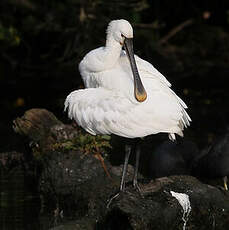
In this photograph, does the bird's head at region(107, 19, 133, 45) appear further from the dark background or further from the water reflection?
the dark background

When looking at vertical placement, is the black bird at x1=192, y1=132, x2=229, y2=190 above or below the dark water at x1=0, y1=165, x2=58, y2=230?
above

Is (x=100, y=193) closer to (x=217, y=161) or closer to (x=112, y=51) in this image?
(x=217, y=161)

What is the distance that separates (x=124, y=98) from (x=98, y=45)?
9123mm

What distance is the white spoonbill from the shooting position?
26.8ft

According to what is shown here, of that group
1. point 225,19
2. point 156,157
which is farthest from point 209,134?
point 225,19

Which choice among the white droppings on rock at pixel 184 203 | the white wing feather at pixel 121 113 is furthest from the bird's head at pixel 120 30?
the white droppings on rock at pixel 184 203

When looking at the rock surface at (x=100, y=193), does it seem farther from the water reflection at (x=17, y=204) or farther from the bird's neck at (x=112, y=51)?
the bird's neck at (x=112, y=51)

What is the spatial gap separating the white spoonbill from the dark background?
5.23m

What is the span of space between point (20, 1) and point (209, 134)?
5.85 meters

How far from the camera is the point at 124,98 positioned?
8.37 metres

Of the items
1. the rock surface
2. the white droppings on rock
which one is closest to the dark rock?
the rock surface

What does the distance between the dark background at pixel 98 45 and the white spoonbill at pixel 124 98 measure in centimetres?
523

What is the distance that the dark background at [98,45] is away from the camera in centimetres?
1678

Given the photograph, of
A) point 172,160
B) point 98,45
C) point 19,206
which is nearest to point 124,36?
point 19,206
